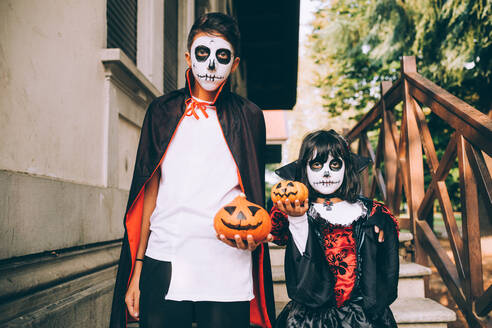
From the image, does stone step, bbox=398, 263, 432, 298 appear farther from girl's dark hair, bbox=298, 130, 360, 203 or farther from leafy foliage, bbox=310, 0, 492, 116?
leafy foliage, bbox=310, 0, 492, 116

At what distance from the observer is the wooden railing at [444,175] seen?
2.47 m

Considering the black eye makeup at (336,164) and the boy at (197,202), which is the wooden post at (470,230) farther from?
the boy at (197,202)

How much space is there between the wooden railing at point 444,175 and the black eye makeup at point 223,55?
5.45ft

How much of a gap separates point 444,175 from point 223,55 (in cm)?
229

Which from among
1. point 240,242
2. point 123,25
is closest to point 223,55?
point 240,242

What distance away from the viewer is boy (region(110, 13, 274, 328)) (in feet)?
4.62

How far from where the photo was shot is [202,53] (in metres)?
1.58

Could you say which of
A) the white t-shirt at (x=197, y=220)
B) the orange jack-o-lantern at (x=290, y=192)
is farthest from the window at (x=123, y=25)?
the orange jack-o-lantern at (x=290, y=192)

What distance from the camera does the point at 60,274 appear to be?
5.71 ft

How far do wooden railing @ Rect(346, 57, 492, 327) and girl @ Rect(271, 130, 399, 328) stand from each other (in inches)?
33.5

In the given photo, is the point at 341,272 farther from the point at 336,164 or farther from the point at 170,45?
the point at 170,45

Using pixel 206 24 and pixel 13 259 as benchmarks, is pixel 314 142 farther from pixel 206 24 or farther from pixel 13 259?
pixel 13 259

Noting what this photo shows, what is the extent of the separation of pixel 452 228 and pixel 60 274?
102 inches

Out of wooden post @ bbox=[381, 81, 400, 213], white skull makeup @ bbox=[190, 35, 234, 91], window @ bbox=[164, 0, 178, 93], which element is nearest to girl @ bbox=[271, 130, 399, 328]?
white skull makeup @ bbox=[190, 35, 234, 91]
